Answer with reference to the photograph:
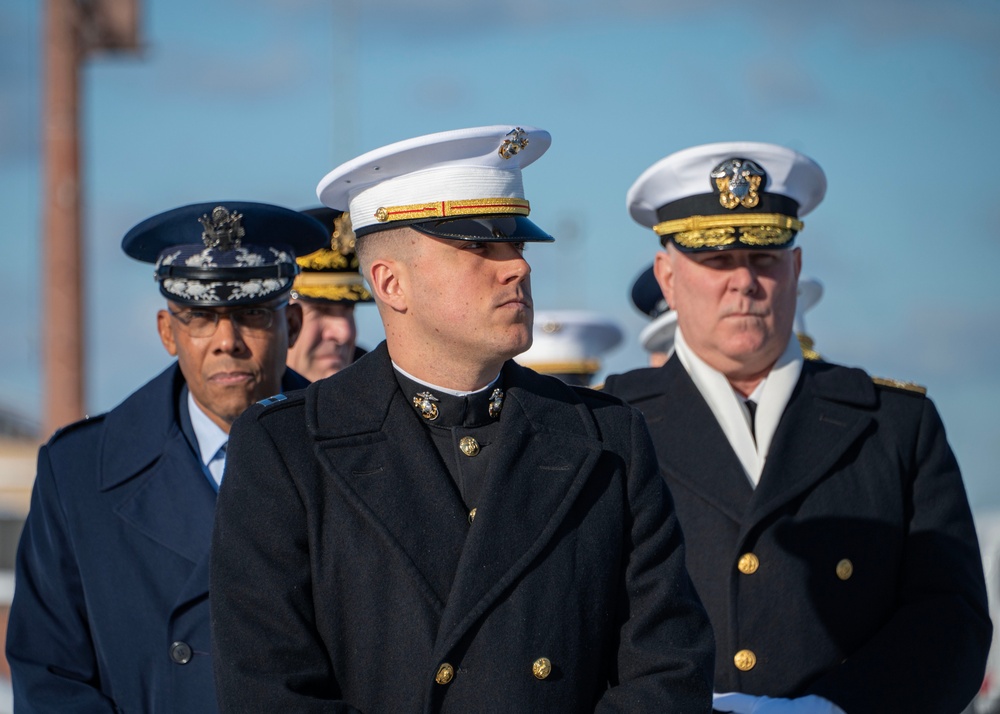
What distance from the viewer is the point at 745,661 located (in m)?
4.59

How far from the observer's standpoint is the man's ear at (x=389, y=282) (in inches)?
147

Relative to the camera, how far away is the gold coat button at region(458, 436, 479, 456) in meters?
3.67

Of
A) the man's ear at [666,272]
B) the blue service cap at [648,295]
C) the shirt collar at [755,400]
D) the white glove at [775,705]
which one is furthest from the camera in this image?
the blue service cap at [648,295]

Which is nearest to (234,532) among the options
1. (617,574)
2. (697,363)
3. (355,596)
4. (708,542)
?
(355,596)

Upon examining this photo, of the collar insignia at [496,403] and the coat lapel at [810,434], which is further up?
the collar insignia at [496,403]

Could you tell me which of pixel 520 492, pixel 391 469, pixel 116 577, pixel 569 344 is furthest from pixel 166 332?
pixel 569 344

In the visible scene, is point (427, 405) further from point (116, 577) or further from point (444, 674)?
point (116, 577)

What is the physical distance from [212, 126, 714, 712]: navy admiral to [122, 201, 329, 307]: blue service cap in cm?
126

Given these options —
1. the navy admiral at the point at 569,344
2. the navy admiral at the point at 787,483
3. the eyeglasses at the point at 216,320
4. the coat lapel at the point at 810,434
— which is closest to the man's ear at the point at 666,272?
the navy admiral at the point at 787,483

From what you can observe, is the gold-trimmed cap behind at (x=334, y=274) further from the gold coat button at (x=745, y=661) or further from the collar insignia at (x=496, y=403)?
the collar insignia at (x=496, y=403)

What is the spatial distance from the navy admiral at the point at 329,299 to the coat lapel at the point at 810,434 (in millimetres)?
2457

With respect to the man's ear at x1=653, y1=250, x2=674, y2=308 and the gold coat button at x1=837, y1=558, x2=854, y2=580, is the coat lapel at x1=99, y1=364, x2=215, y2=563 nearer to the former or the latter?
the man's ear at x1=653, y1=250, x2=674, y2=308

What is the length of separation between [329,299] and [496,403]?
3190 millimetres

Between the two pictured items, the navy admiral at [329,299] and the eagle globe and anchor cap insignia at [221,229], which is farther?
the navy admiral at [329,299]
